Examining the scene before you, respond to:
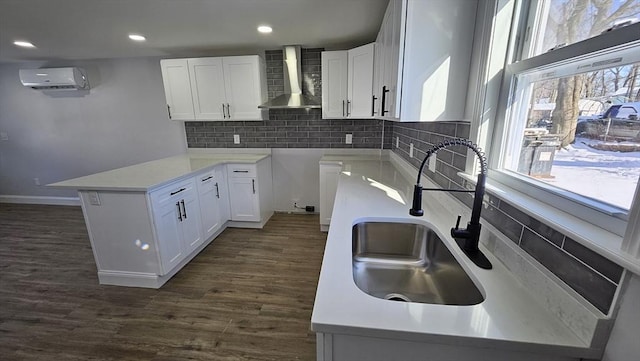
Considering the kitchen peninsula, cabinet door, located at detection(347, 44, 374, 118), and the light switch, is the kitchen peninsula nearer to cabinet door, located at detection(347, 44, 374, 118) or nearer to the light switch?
the light switch

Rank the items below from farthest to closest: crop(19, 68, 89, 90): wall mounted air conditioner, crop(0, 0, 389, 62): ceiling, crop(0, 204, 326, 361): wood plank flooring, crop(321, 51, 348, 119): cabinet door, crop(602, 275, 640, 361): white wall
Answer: crop(19, 68, 89, 90): wall mounted air conditioner < crop(321, 51, 348, 119): cabinet door < crop(0, 0, 389, 62): ceiling < crop(0, 204, 326, 361): wood plank flooring < crop(602, 275, 640, 361): white wall

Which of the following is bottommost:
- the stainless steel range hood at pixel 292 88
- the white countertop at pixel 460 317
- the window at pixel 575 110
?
the white countertop at pixel 460 317

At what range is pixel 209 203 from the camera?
2.85 m

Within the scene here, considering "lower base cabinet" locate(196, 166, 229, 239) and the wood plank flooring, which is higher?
"lower base cabinet" locate(196, 166, 229, 239)

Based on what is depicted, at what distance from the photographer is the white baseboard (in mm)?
4277

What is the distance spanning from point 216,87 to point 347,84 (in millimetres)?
1654

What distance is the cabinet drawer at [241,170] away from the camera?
10.2ft

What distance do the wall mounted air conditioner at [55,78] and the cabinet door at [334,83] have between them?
3597mm

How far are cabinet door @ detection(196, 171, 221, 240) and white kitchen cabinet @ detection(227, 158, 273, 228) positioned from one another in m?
0.23

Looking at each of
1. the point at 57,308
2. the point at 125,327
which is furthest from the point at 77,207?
the point at 125,327

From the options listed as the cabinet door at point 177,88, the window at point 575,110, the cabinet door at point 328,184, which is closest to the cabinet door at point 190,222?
the cabinet door at point 177,88

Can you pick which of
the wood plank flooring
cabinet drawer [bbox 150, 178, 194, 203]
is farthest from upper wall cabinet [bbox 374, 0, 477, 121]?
cabinet drawer [bbox 150, 178, 194, 203]

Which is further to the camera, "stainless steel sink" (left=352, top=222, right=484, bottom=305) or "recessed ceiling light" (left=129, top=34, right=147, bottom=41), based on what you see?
"recessed ceiling light" (left=129, top=34, right=147, bottom=41)

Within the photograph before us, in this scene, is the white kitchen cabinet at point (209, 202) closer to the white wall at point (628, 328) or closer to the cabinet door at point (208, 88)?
the cabinet door at point (208, 88)
